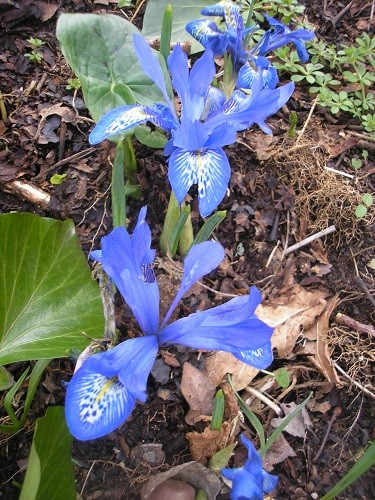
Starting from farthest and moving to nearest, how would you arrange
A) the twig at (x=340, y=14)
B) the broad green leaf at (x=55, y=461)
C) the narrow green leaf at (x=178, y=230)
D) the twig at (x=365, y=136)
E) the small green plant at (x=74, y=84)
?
the twig at (x=340, y=14), the twig at (x=365, y=136), the small green plant at (x=74, y=84), the narrow green leaf at (x=178, y=230), the broad green leaf at (x=55, y=461)

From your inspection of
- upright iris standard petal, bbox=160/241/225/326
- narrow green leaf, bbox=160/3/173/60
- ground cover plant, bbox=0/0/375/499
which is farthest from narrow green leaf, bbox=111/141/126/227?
narrow green leaf, bbox=160/3/173/60

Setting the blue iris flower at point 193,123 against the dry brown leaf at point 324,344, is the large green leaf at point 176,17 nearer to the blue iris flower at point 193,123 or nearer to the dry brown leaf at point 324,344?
the blue iris flower at point 193,123

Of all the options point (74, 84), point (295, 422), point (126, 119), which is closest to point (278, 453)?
point (295, 422)

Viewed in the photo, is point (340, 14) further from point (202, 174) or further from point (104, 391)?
point (104, 391)

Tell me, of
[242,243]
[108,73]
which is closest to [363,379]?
[242,243]

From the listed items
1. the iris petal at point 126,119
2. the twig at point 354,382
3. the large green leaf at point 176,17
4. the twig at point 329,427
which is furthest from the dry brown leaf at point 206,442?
the large green leaf at point 176,17

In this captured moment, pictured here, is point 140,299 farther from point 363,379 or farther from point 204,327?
point 363,379
